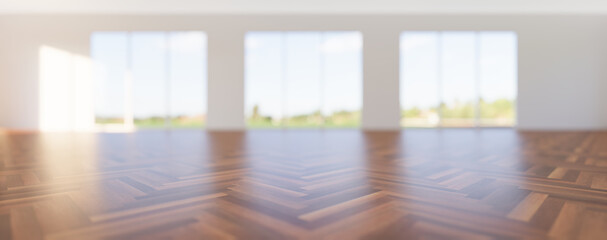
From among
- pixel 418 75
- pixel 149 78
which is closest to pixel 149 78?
pixel 149 78

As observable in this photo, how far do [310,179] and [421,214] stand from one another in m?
0.81

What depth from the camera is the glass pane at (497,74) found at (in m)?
7.55

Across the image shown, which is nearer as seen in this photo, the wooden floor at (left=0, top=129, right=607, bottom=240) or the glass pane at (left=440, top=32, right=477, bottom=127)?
the wooden floor at (left=0, top=129, right=607, bottom=240)

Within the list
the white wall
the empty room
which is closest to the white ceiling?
the empty room

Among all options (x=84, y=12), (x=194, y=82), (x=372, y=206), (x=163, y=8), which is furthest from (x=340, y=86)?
(x=372, y=206)

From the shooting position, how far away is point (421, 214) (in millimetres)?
1360

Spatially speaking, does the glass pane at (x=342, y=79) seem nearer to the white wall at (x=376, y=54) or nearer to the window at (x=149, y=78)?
the white wall at (x=376, y=54)

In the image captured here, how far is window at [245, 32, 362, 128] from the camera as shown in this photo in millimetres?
7664

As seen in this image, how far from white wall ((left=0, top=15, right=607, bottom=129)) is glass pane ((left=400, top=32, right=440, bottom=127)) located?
0.20 m

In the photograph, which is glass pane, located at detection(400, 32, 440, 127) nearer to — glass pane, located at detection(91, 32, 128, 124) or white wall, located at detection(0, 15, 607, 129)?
white wall, located at detection(0, 15, 607, 129)

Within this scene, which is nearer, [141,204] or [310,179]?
[141,204]

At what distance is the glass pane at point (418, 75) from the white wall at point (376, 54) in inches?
7.9

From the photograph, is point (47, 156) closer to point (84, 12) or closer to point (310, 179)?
point (310, 179)

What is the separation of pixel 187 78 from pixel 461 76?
20.0 ft
